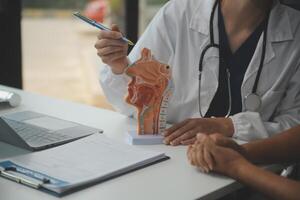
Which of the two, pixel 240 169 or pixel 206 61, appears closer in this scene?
pixel 240 169

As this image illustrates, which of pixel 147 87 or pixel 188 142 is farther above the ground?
pixel 147 87

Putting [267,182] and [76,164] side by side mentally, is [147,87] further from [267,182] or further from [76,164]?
[267,182]

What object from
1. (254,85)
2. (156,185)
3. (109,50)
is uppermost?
(109,50)

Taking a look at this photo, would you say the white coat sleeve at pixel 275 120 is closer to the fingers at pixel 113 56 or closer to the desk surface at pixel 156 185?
the desk surface at pixel 156 185

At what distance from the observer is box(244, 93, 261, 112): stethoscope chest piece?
1601 millimetres

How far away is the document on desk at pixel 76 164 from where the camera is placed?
3.51 feet

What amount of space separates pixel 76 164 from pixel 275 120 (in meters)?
0.74

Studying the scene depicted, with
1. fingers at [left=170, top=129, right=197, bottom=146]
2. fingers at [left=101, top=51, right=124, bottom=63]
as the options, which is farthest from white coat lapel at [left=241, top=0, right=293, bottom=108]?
fingers at [left=101, top=51, right=124, bottom=63]

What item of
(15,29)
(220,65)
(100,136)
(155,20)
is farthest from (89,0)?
(100,136)

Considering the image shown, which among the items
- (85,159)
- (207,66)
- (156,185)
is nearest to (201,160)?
(156,185)

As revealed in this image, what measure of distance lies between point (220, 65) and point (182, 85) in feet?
0.49

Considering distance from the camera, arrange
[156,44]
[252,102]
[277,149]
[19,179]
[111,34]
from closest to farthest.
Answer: [19,179] → [277,149] → [111,34] → [252,102] → [156,44]

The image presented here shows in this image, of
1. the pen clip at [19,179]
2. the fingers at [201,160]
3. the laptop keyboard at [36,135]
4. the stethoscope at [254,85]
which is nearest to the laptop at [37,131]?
the laptop keyboard at [36,135]

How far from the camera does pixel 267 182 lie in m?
1.12
